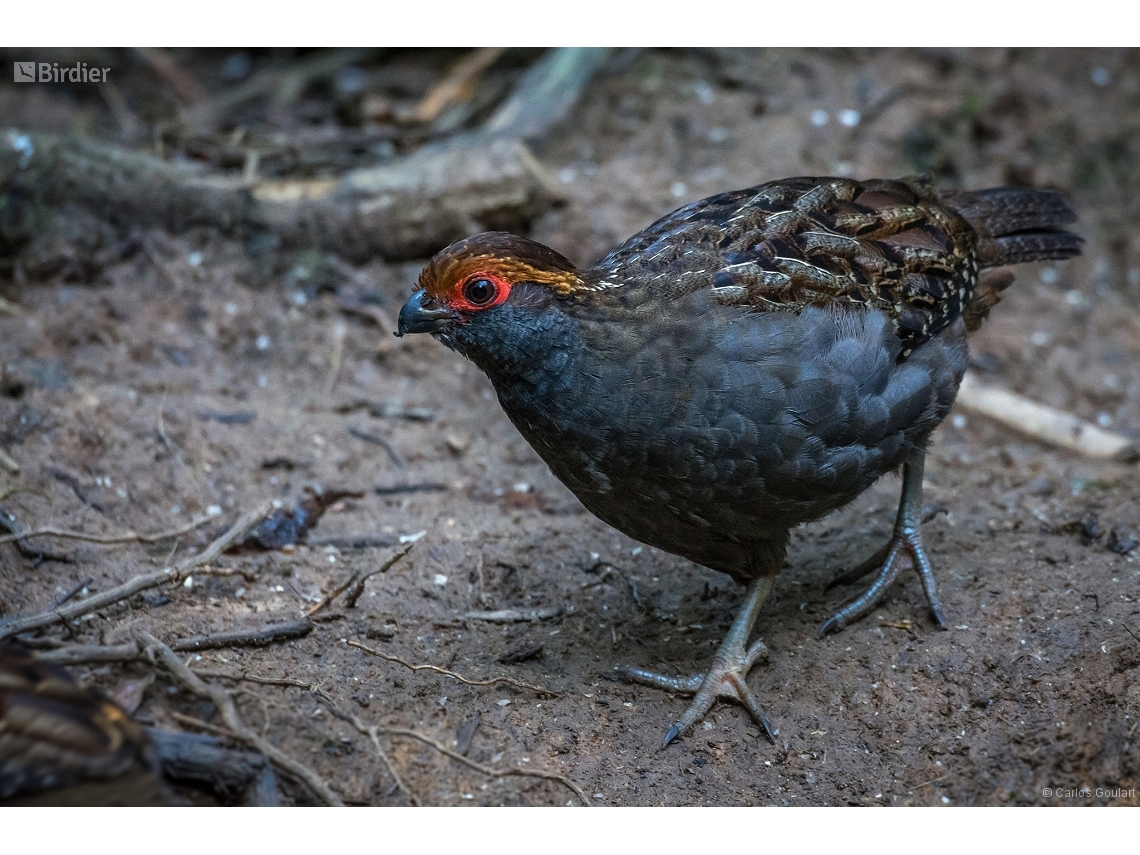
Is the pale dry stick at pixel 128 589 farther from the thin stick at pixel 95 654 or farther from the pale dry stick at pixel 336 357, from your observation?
the pale dry stick at pixel 336 357

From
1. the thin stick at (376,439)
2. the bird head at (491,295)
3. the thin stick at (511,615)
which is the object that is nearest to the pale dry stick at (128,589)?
the thin stick at (511,615)

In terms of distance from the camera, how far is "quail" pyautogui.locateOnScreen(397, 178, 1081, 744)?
13.7 feet

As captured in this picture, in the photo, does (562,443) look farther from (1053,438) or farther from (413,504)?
(1053,438)

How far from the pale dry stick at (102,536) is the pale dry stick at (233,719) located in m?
0.97

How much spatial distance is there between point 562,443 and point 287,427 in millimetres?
2411

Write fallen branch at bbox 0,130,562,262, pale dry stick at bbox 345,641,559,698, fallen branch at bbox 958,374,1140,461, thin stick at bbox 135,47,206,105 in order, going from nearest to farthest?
pale dry stick at bbox 345,641,559,698
fallen branch at bbox 958,374,1140,461
fallen branch at bbox 0,130,562,262
thin stick at bbox 135,47,206,105

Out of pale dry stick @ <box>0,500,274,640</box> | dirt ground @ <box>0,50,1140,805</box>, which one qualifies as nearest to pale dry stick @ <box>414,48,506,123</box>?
dirt ground @ <box>0,50,1140,805</box>

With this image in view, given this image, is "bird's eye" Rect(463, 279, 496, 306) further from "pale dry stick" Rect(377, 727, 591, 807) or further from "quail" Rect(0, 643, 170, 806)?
"quail" Rect(0, 643, 170, 806)

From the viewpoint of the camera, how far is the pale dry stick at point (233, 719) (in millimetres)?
3527

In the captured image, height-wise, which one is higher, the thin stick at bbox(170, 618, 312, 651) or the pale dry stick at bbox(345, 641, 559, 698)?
the thin stick at bbox(170, 618, 312, 651)

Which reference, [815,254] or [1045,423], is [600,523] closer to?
[815,254]

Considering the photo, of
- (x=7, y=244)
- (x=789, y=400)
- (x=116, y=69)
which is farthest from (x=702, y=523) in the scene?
(x=116, y=69)

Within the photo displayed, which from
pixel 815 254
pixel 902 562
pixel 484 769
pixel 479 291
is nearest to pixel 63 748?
pixel 484 769

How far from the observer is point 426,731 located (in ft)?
12.9
